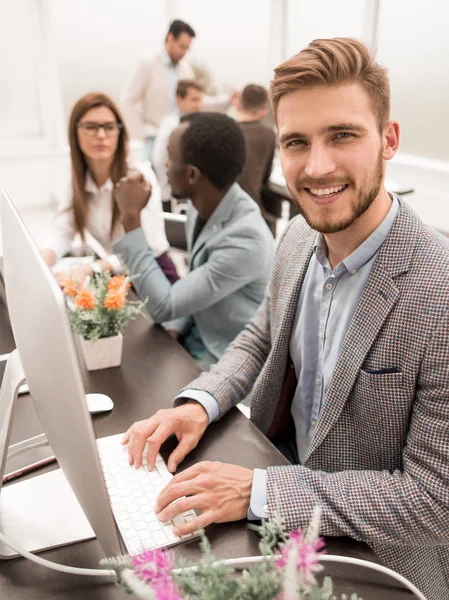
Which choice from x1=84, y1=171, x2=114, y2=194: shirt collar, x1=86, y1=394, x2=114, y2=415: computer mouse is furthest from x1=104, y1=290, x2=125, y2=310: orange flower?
x1=84, y1=171, x2=114, y2=194: shirt collar

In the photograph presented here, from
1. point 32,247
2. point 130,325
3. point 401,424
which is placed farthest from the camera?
point 130,325

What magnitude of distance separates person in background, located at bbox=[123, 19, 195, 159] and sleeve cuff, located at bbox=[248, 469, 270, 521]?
455 centimetres

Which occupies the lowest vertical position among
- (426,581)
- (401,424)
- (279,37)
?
(426,581)

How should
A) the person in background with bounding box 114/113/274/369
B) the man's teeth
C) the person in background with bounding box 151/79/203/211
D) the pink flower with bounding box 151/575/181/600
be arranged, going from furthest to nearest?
1. the person in background with bounding box 151/79/203/211
2. the person in background with bounding box 114/113/274/369
3. the man's teeth
4. the pink flower with bounding box 151/575/181/600

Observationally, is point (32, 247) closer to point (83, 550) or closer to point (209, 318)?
point (83, 550)

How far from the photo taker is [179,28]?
15.3 feet

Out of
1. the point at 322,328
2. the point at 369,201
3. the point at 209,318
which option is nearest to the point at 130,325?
the point at 209,318

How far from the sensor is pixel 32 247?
24.0 inches

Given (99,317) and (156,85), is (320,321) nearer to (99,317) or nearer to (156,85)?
(99,317)

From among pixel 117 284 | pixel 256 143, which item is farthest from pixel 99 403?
pixel 256 143

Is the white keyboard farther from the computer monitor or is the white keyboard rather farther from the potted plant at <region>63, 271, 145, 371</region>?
the potted plant at <region>63, 271, 145, 371</region>

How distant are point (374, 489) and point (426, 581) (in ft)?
0.90

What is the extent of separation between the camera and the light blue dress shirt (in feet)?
3.44

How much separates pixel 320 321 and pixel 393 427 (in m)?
0.27
